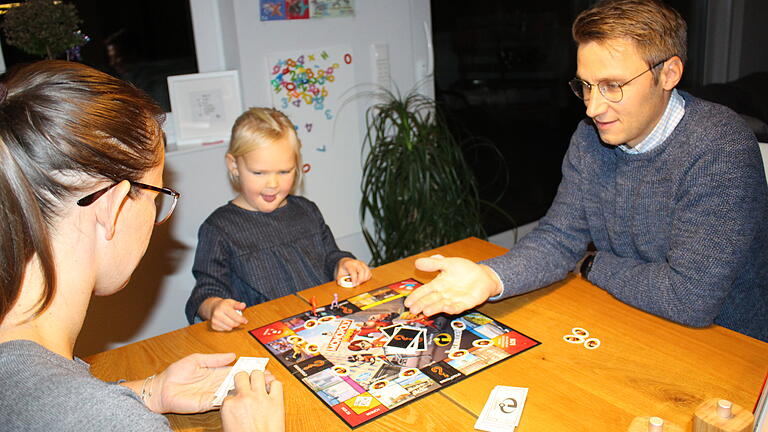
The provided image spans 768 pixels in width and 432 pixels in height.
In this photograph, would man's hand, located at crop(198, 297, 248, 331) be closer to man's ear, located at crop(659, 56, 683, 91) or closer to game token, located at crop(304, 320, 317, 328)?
game token, located at crop(304, 320, 317, 328)

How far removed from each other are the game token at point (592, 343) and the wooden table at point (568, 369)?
14 mm

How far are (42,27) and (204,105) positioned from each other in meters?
0.65

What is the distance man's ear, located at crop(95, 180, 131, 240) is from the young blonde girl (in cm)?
92

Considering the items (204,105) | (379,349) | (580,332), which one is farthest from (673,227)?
(204,105)

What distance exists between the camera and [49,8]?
217cm

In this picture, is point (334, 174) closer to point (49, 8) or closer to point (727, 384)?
point (49, 8)

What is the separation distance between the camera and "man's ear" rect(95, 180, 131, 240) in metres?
0.93

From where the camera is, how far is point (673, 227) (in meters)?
1.45

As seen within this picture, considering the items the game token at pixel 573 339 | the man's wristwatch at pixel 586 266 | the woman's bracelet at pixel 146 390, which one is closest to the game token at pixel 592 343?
the game token at pixel 573 339

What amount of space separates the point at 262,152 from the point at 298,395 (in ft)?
3.26

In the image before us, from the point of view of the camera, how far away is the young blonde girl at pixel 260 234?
1946 mm

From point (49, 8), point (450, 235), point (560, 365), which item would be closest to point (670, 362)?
point (560, 365)

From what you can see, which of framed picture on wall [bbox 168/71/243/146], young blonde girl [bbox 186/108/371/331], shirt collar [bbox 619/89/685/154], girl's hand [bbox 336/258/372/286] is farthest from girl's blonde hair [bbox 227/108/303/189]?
shirt collar [bbox 619/89/685/154]

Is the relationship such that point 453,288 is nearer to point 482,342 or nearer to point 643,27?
point 482,342
